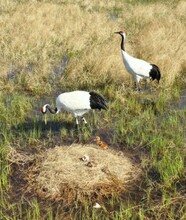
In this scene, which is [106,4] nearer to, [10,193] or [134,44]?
[134,44]

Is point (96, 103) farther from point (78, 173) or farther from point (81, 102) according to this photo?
point (78, 173)

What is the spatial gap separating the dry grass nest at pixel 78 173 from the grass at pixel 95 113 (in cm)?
17

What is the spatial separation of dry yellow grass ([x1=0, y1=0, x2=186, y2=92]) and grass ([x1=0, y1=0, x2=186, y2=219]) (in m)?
0.04

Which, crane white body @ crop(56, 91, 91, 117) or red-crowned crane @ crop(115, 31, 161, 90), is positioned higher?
red-crowned crane @ crop(115, 31, 161, 90)

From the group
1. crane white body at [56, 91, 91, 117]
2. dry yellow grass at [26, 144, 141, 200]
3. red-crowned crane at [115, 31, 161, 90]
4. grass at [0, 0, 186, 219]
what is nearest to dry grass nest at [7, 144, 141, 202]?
dry yellow grass at [26, 144, 141, 200]

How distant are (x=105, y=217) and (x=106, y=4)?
64.8ft

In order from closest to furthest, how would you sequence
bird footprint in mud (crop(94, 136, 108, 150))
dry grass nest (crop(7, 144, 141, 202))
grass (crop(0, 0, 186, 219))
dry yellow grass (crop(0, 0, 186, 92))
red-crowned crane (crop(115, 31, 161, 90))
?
1. grass (crop(0, 0, 186, 219))
2. dry grass nest (crop(7, 144, 141, 202))
3. bird footprint in mud (crop(94, 136, 108, 150))
4. red-crowned crane (crop(115, 31, 161, 90))
5. dry yellow grass (crop(0, 0, 186, 92))

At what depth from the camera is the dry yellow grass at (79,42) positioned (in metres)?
11.2

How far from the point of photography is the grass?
19.0 feet

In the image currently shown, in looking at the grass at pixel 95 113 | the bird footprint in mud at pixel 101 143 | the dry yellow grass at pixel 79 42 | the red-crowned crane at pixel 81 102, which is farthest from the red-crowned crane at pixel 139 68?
the bird footprint in mud at pixel 101 143

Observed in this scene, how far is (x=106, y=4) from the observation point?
77.2ft

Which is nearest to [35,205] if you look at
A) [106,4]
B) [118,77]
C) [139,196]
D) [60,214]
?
[60,214]

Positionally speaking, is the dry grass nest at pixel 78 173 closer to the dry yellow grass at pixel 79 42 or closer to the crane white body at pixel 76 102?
the crane white body at pixel 76 102

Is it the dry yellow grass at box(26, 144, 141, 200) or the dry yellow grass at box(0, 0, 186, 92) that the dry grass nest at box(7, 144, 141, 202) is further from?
the dry yellow grass at box(0, 0, 186, 92)
